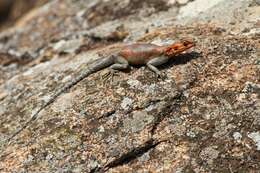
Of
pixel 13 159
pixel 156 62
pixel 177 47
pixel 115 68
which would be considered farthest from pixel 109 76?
pixel 13 159

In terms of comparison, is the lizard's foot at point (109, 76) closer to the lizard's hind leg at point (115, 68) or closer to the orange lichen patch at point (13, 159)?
the lizard's hind leg at point (115, 68)

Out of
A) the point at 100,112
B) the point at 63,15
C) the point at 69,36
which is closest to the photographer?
the point at 100,112

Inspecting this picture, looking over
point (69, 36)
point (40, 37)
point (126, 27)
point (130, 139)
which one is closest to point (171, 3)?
point (126, 27)

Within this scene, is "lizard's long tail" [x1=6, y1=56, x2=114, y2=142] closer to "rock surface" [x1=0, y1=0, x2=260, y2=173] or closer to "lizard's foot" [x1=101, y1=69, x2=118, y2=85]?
"rock surface" [x1=0, y1=0, x2=260, y2=173]

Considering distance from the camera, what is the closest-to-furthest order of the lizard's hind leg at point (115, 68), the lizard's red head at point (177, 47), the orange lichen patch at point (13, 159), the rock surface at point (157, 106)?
the rock surface at point (157, 106)
the orange lichen patch at point (13, 159)
the lizard's red head at point (177, 47)
the lizard's hind leg at point (115, 68)

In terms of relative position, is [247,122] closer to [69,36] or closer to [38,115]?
[38,115]

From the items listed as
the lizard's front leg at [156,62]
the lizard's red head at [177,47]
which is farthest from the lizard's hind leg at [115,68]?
the lizard's red head at [177,47]

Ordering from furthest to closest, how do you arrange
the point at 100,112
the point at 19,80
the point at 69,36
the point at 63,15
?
1. the point at 63,15
2. the point at 69,36
3. the point at 19,80
4. the point at 100,112
